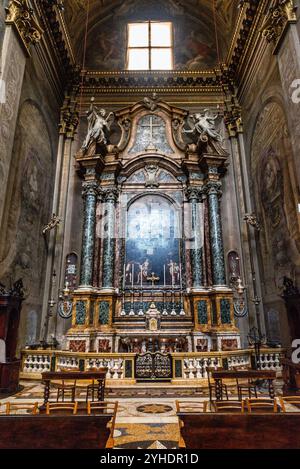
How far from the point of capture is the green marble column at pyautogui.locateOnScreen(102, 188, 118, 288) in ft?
36.7

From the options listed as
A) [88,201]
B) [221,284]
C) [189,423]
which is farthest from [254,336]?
[189,423]

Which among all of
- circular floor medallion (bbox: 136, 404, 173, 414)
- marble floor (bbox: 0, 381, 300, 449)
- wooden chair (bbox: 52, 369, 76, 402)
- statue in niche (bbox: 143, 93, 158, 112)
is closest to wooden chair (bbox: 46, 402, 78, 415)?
marble floor (bbox: 0, 381, 300, 449)

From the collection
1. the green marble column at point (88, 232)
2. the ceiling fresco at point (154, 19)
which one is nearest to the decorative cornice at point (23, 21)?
the green marble column at point (88, 232)

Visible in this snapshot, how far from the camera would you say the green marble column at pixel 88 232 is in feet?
36.0

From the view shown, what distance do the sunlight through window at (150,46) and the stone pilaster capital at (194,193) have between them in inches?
253

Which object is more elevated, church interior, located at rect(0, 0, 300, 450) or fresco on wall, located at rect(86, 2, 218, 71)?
fresco on wall, located at rect(86, 2, 218, 71)

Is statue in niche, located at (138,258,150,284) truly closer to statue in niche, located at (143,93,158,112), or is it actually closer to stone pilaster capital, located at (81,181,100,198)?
stone pilaster capital, located at (81,181,100,198)

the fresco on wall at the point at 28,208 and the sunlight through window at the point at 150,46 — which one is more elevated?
the sunlight through window at the point at 150,46

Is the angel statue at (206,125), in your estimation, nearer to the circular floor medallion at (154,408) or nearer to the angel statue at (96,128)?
the angel statue at (96,128)

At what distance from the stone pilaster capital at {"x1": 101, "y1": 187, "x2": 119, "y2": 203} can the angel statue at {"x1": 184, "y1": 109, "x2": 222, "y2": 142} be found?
12.4 feet

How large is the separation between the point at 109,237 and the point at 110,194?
5.70 ft

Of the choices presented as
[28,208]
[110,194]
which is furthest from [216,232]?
[28,208]

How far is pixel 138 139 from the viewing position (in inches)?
522
